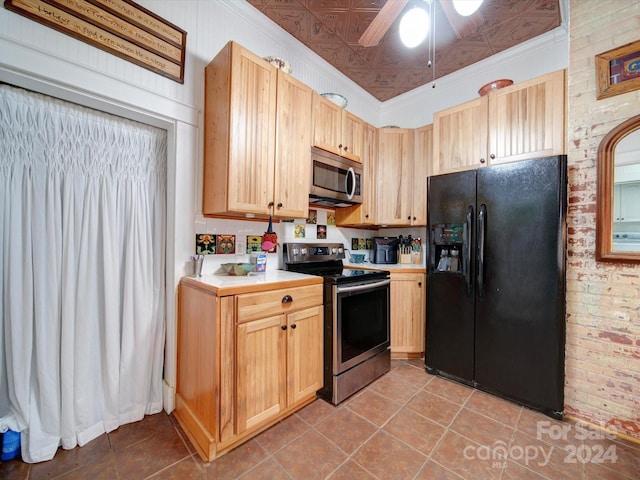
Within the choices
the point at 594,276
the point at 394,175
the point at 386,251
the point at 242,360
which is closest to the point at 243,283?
the point at 242,360

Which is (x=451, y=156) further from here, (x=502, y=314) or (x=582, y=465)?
(x=582, y=465)

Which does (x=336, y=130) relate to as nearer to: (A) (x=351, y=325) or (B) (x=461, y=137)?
(B) (x=461, y=137)

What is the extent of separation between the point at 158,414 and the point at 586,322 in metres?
2.90

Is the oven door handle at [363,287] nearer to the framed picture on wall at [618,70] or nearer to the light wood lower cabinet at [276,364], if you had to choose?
the light wood lower cabinet at [276,364]

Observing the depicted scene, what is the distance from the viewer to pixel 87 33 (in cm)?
144

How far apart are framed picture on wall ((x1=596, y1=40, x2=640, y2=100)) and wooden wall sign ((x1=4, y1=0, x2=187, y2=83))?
271 centimetres

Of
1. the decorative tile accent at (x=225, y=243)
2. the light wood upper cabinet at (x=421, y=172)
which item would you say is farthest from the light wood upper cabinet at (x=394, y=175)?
the decorative tile accent at (x=225, y=243)

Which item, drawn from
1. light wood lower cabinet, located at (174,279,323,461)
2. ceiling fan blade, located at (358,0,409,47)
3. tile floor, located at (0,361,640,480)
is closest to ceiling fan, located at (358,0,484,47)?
ceiling fan blade, located at (358,0,409,47)

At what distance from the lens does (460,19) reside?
146 centimetres

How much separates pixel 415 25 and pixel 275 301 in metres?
1.70

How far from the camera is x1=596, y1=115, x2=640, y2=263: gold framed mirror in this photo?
1.59 meters

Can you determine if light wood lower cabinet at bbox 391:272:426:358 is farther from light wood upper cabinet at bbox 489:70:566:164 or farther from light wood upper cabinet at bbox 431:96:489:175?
light wood upper cabinet at bbox 489:70:566:164

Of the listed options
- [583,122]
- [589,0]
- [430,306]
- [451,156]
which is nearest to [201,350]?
[430,306]

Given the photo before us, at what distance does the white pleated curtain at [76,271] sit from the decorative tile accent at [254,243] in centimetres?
62
